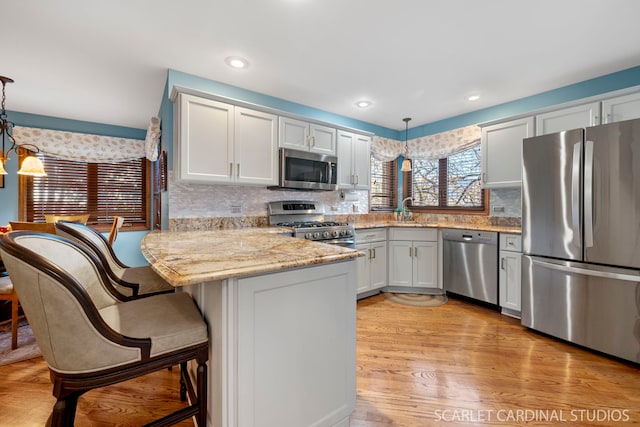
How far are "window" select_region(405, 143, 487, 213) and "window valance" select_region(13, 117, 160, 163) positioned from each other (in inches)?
145

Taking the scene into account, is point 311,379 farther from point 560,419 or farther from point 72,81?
point 72,81

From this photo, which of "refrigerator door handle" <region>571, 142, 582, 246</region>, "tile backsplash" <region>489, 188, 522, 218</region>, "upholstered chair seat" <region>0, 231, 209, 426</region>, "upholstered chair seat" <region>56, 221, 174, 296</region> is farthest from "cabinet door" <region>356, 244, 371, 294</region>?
"upholstered chair seat" <region>0, 231, 209, 426</region>

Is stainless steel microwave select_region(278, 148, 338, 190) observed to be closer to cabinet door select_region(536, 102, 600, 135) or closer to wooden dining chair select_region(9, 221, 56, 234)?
wooden dining chair select_region(9, 221, 56, 234)

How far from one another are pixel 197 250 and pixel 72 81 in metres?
2.77

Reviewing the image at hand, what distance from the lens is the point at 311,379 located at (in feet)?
4.14

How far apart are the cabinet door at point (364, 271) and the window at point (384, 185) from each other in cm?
117

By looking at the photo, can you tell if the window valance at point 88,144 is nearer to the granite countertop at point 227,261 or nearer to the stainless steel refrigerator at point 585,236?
the granite countertop at point 227,261

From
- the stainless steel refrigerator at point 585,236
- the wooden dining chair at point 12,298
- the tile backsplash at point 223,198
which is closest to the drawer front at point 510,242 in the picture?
the stainless steel refrigerator at point 585,236

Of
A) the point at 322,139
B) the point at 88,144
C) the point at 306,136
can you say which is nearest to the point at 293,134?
the point at 306,136

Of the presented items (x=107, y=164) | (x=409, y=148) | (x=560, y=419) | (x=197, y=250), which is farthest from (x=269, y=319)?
(x=107, y=164)

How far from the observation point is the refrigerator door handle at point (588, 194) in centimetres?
216

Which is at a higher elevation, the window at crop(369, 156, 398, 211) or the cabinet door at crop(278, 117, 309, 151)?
the cabinet door at crop(278, 117, 309, 151)

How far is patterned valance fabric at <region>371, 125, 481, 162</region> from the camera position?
3744mm

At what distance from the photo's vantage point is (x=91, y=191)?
423cm
